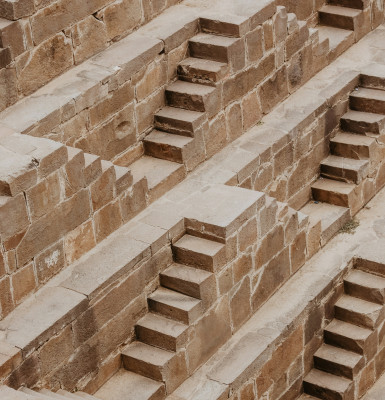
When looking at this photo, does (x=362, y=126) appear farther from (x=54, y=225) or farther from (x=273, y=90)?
(x=54, y=225)

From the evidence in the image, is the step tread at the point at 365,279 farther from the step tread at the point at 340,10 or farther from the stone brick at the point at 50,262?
the step tread at the point at 340,10

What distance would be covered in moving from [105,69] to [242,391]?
334 cm

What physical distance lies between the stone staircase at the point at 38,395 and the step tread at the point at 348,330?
3030 mm

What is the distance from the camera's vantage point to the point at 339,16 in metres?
14.3

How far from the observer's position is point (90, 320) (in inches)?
389

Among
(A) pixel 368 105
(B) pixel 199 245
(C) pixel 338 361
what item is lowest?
(C) pixel 338 361

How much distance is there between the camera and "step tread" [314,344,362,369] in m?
11.6

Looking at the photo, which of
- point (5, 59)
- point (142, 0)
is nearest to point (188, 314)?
point (5, 59)

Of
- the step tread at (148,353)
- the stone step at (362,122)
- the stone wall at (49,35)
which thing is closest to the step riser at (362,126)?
the stone step at (362,122)

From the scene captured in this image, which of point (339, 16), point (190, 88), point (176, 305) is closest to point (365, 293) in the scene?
point (176, 305)

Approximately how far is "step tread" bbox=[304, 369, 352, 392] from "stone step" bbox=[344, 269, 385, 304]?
87 centimetres

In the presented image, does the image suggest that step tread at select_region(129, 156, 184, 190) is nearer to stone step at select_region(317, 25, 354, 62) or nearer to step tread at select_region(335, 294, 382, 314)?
step tread at select_region(335, 294, 382, 314)

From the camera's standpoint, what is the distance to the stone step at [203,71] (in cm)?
1198

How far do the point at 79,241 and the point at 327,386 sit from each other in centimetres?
309
